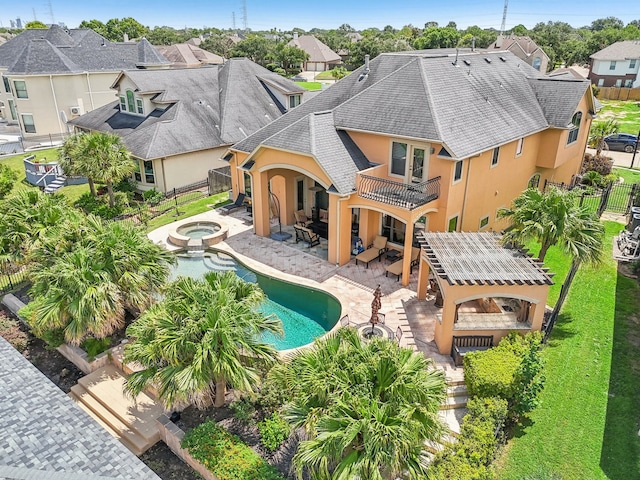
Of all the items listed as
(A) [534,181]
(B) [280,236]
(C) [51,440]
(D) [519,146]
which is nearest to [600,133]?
(A) [534,181]

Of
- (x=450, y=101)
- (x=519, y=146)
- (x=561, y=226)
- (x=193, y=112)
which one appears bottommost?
(x=561, y=226)

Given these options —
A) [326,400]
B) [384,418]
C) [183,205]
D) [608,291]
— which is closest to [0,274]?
[183,205]

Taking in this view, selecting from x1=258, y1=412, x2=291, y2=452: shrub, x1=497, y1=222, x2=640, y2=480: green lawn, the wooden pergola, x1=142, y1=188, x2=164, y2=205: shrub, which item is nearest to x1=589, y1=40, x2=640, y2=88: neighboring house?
x1=497, y1=222, x2=640, y2=480: green lawn

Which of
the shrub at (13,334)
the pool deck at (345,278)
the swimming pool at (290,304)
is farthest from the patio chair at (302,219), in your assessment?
the shrub at (13,334)

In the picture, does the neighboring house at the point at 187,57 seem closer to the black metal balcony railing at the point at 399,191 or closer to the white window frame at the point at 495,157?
the black metal balcony railing at the point at 399,191

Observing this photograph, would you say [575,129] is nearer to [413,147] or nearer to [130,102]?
[413,147]

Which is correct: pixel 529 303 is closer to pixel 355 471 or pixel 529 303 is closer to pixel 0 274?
pixel 355 471

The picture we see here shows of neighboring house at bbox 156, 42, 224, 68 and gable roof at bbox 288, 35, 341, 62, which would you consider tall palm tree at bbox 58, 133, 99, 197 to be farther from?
gable roof at bbox 288, 35, 341, 62
